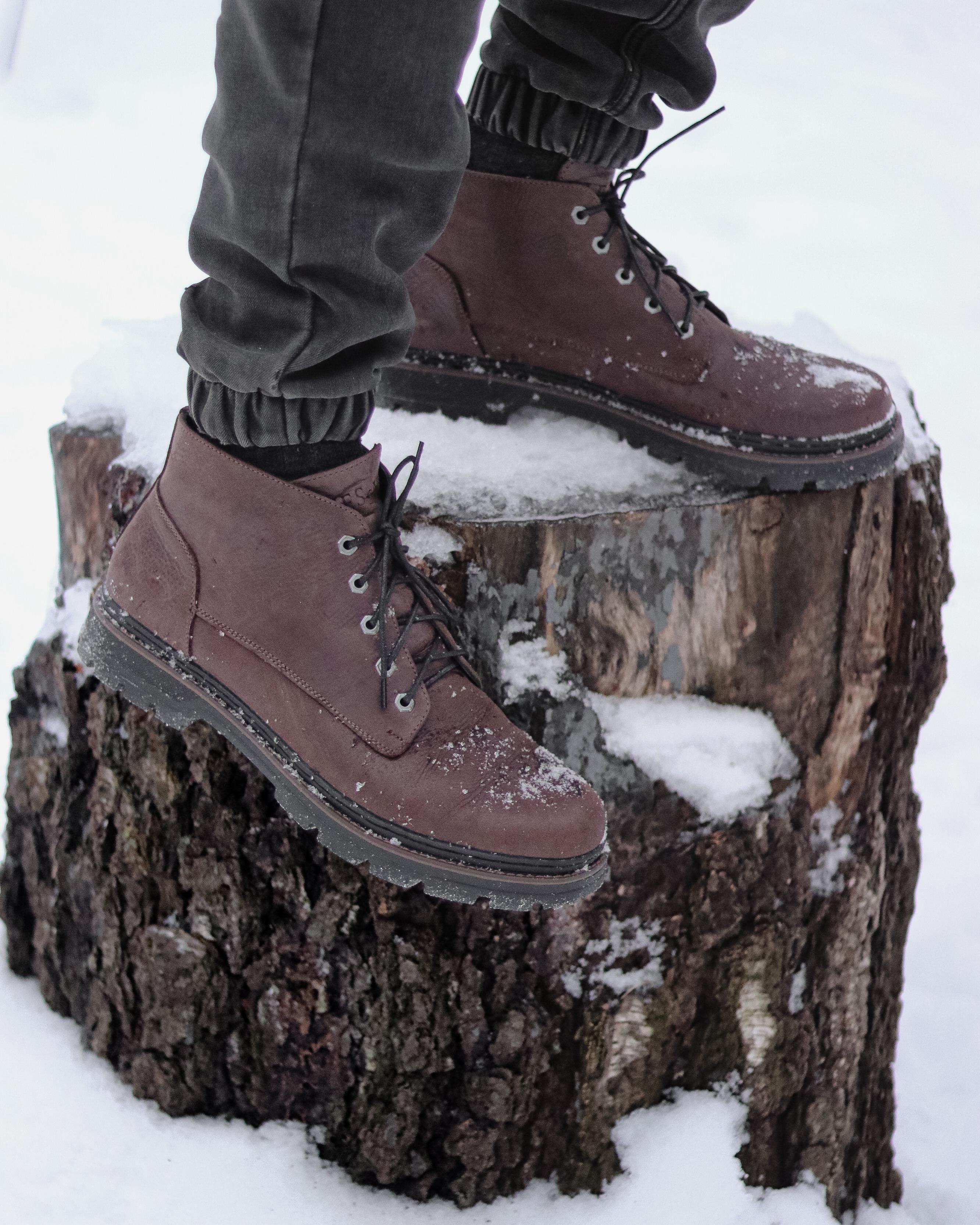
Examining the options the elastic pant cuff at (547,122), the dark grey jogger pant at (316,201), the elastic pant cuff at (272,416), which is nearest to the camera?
the dark grey jogger pant at (316,201)

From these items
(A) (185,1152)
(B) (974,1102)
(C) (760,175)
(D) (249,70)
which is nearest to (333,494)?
(D) (249,70)

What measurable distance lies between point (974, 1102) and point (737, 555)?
3.86 feet

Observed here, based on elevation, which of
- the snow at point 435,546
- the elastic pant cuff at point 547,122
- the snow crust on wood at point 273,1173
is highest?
the elastic pant cuff at point 547,122

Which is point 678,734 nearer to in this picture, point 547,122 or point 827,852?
point 827,852

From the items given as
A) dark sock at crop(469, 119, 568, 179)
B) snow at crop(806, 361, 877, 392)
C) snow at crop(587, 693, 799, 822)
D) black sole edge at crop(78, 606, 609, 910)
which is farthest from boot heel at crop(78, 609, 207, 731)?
snow at crop(806, 361, 877, 392)

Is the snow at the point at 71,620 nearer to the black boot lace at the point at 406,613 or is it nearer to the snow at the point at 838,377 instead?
the black boot lace at the point at 406,613

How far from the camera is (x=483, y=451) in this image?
142cm

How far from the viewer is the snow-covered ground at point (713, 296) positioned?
1.33 m

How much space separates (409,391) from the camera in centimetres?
149

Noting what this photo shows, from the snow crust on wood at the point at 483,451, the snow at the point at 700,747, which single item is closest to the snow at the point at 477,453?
the snow crust on wood at the point at 483,451

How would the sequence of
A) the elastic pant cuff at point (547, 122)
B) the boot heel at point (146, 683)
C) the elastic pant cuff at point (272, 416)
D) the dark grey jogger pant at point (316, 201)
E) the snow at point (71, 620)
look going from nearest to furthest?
1. the dark grey jogger pant at point (316, 201)
2. the elastic pant cuff at point (272, 416)
3. the boot heel at point (146, 683)
4. the elastic pant cuff at point (547, 122)
5. the snow at point (71, 620)

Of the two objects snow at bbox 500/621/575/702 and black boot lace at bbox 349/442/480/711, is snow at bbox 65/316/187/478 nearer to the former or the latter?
black boot lace at bbox 349/442/480/711

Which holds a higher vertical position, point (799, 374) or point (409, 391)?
point (799, 374)

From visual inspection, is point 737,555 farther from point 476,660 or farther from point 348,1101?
point 348,1101
